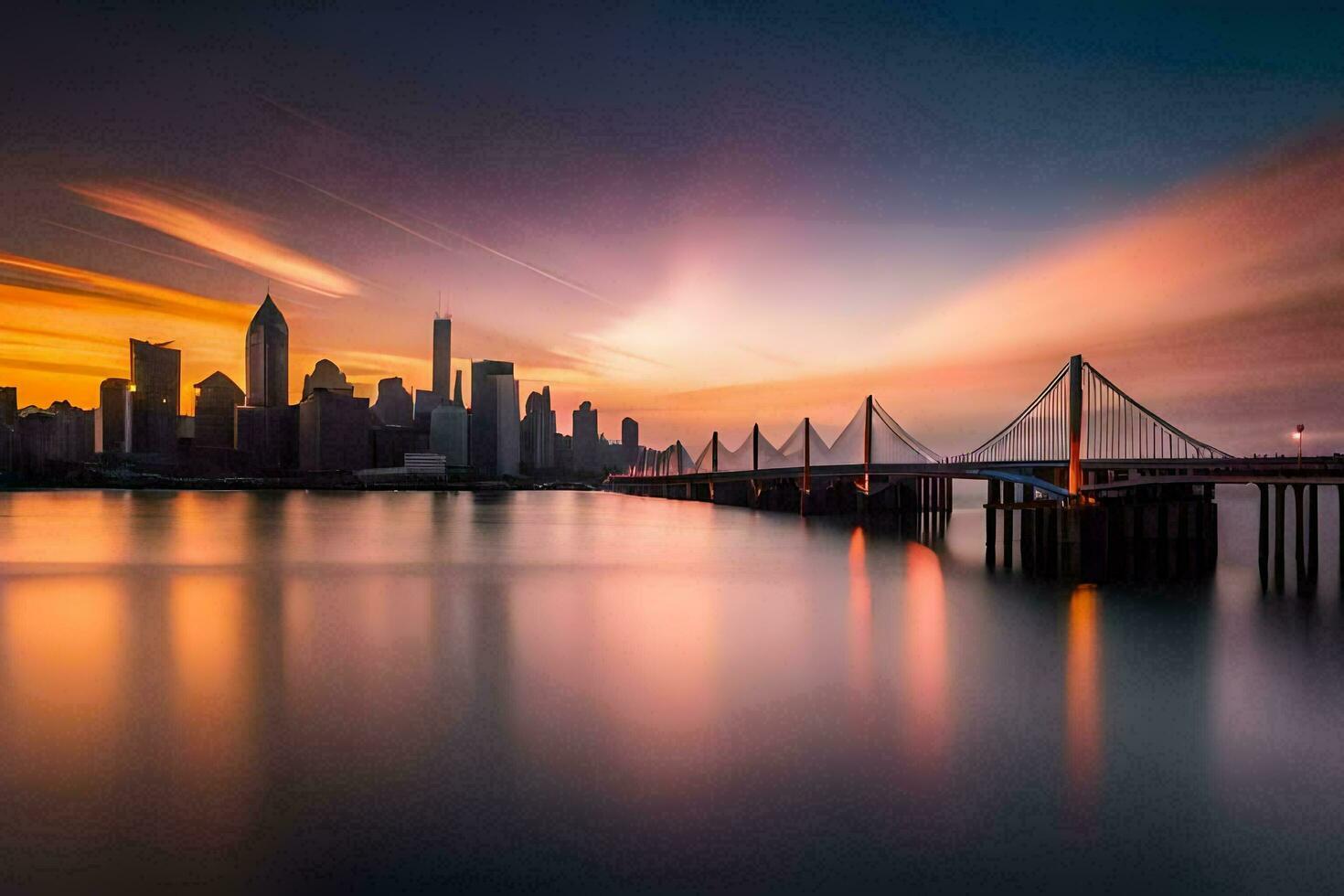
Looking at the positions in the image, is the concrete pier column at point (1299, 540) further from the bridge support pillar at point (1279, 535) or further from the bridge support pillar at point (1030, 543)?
the bridge support pillar at point (1030, 543)

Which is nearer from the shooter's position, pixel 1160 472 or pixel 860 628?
pixel 860 628

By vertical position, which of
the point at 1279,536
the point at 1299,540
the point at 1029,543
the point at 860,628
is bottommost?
the point at 1029,543

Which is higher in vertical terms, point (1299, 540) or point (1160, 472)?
point (1160, 472)

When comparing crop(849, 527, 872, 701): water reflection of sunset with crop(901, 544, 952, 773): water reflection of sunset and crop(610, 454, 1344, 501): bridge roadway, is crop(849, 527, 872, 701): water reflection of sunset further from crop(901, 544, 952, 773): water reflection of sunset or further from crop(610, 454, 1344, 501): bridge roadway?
crop(610, 454, 1344, 501): bridge roadway

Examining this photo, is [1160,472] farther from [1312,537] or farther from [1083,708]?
[1083,708]

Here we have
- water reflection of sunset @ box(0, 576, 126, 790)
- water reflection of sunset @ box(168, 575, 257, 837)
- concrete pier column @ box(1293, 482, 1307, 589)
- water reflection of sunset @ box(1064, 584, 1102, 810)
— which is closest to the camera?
water reflection of sunset @ box(168, 575, 257, 837)

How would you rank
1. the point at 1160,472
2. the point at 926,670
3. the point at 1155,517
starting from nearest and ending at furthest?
the point at 926,670 → the point at 1155,517 → the point at 1160,472

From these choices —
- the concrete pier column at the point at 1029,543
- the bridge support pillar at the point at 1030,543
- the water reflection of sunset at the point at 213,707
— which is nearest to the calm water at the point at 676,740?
the water reflection of sunset at the point at 213,707

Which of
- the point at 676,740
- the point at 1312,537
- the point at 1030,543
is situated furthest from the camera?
the point at 1030,543

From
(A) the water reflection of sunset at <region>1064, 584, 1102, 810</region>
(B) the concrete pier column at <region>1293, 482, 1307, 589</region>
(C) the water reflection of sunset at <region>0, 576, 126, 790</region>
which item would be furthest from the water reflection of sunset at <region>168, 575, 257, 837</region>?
(B) the concrete pier column at <region>1293, 482, 1307, 589</region>

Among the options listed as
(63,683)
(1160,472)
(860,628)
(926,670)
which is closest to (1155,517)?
(1160,472)

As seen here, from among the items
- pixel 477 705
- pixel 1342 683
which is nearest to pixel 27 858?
pixel 477 705
